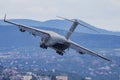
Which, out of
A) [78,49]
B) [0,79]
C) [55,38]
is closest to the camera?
[55,38]

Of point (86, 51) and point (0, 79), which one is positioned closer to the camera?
point (86, 51)

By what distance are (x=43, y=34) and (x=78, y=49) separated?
6.11 meters

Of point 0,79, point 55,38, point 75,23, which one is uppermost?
point 55,38

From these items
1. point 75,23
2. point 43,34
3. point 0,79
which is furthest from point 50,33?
point 0,79

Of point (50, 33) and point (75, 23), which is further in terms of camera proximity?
point (75, 23)

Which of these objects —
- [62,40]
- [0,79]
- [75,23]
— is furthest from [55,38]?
[0,79]

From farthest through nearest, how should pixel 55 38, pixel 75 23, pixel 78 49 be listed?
pixel 75 23 < pixel 78 49 < pixel 55 38

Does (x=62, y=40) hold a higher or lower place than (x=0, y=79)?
higher

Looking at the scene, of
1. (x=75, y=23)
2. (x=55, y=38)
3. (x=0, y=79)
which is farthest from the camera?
(x=0, y=79)

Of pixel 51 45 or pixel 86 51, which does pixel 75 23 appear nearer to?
pixel 86 51

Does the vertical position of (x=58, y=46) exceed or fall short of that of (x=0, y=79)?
it exceeds it

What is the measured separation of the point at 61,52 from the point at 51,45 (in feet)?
6.74

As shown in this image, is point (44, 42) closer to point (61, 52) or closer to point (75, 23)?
point (61, 52)

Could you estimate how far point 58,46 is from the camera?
239 feet
